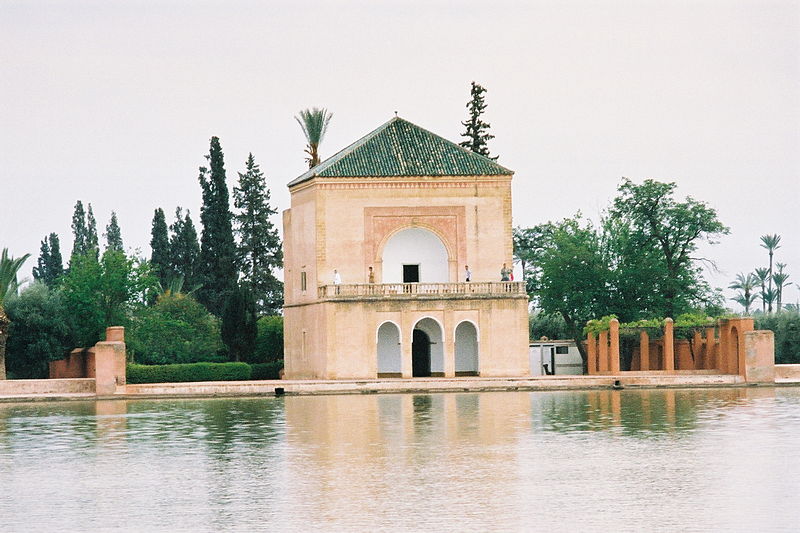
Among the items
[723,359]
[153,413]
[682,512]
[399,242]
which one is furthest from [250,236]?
[682,512]

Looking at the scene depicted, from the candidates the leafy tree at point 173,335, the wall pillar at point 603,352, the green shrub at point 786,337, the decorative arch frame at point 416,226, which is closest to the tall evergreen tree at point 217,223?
the leafy tree at point 173,335

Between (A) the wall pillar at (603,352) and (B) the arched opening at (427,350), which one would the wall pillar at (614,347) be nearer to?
(A) the wall pillar at (603,352)

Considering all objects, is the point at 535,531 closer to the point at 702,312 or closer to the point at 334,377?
the point at 334,377

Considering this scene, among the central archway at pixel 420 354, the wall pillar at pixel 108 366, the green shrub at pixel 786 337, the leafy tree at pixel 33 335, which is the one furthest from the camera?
the green shrub at pixel 786 337

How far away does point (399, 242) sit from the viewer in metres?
39.7

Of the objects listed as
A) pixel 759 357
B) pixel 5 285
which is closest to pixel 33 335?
pixel 5 285

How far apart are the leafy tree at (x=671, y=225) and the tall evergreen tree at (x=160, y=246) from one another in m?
19.0

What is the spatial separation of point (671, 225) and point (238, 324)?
49.0 feet

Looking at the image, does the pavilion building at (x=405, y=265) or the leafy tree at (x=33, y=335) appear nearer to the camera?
the pavilion building at (x=405, y=265)

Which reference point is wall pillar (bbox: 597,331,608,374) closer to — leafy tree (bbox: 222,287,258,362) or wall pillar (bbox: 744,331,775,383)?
wall pillar (bbox: 744,331,775,383)

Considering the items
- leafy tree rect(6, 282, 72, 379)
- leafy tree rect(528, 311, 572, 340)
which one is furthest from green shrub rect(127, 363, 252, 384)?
leafy tree rect(528, 311, 572, 340)

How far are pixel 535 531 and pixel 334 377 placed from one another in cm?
2473

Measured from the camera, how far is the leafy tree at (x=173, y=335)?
4188 cm

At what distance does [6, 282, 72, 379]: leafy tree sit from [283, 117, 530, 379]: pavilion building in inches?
266
